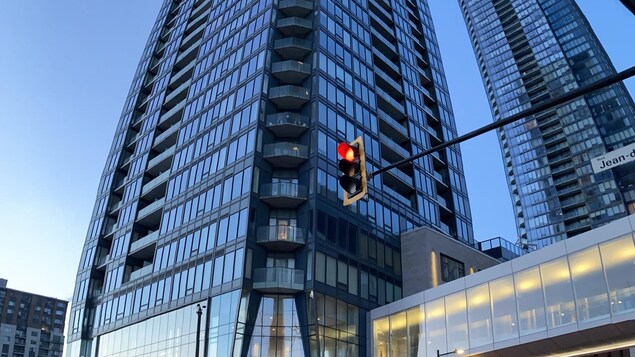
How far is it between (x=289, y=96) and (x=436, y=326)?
73.7 feet

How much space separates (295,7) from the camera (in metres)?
57.1

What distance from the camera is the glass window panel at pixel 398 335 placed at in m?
40.2

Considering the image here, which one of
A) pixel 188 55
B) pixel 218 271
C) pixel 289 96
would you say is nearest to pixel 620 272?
pixel 218 271

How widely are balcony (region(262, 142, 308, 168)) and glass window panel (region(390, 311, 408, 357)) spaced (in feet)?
45.5

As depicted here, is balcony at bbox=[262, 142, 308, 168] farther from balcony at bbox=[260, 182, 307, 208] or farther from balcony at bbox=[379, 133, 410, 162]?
balcony at bbox=[379, 133, 410, 162]

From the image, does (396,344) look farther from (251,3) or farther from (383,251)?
(251,3)

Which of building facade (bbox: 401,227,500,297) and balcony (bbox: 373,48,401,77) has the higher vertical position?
balcony (bbox: 373,48,401,77)

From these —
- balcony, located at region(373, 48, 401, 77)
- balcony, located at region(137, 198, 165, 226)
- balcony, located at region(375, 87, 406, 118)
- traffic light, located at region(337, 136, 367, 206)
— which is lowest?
traffic light, located at region(337, 136, 367, 206)

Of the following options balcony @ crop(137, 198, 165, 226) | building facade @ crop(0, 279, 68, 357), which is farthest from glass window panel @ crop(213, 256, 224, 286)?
building facade @ crop(0, 279, 68, 357)

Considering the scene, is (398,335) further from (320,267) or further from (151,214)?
(151,214)

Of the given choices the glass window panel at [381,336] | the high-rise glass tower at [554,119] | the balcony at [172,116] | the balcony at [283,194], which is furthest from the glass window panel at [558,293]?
the high-rise glass tower at [554,119]

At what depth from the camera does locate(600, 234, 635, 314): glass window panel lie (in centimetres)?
2697

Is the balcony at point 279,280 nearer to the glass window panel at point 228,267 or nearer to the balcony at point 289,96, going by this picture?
the glass window panel at point 228,267

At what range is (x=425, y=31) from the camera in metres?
79.6
